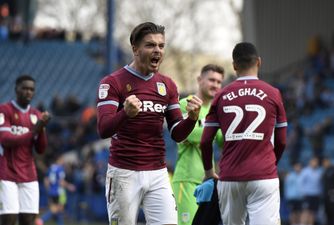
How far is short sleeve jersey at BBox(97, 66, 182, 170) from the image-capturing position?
28.7 feet

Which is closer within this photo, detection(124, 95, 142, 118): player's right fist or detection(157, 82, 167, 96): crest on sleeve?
detection(124, 95, 142, 118): player's right fist

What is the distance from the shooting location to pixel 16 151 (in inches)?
496

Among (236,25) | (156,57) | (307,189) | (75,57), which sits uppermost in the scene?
(236,25)

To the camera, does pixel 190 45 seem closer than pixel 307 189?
No

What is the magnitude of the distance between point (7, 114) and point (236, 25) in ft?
140

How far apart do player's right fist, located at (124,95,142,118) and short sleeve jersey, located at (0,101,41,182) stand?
4.63 m

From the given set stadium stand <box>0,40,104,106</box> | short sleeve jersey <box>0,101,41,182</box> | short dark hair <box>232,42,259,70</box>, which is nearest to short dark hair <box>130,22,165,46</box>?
short dark hair <box>232,42,259,70</box>

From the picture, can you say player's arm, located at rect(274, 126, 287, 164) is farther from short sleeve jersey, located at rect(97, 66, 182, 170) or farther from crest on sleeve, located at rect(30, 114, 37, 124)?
crest on sleeve, located at rect(30, 114, 37, 124)

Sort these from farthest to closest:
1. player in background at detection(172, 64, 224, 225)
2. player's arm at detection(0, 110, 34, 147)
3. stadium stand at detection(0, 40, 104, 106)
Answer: stadium stand at detection(0, 40, 104, 106)
player's arm at detection(0, 110, 34, 147)
player in background at detection(172, 64, 224, 225)

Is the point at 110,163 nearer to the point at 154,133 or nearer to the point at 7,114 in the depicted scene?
the point at 154,133

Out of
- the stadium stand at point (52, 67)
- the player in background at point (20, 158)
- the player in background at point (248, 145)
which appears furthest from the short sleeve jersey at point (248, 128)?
Result: the stadium stand at point (52, 67)

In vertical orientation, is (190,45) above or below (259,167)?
above

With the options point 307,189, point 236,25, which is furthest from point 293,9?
point 236,25

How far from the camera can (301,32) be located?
116ft
